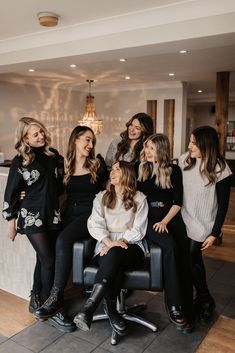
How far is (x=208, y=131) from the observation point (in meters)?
2.25

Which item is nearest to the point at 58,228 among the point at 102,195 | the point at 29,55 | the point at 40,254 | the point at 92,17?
the point at 40,254

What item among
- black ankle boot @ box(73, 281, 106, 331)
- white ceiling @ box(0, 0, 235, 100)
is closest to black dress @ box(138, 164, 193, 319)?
black ankle boot @ box(73, 281, 106, 331)

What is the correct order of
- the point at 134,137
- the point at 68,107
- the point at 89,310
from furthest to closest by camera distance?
the point at 68,107, the point at 134,137, the point at 89,310

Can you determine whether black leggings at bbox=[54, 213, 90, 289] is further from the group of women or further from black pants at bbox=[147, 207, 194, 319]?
black pants at bbox=[147, 207, 194, 319]

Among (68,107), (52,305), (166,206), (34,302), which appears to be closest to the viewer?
(52,305)

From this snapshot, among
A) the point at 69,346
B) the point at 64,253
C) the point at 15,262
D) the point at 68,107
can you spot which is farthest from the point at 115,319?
the point at 68,107

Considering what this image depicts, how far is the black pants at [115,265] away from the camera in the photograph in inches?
80.2

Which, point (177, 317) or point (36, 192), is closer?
point (177, 317)

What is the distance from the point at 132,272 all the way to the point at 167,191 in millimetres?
585

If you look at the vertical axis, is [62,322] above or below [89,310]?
below

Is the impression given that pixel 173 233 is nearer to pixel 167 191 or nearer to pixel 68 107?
pixel 167 191

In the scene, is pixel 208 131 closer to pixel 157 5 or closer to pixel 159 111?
pixel 157 5

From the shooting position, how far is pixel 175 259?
214cm

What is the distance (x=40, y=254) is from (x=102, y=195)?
597mm
